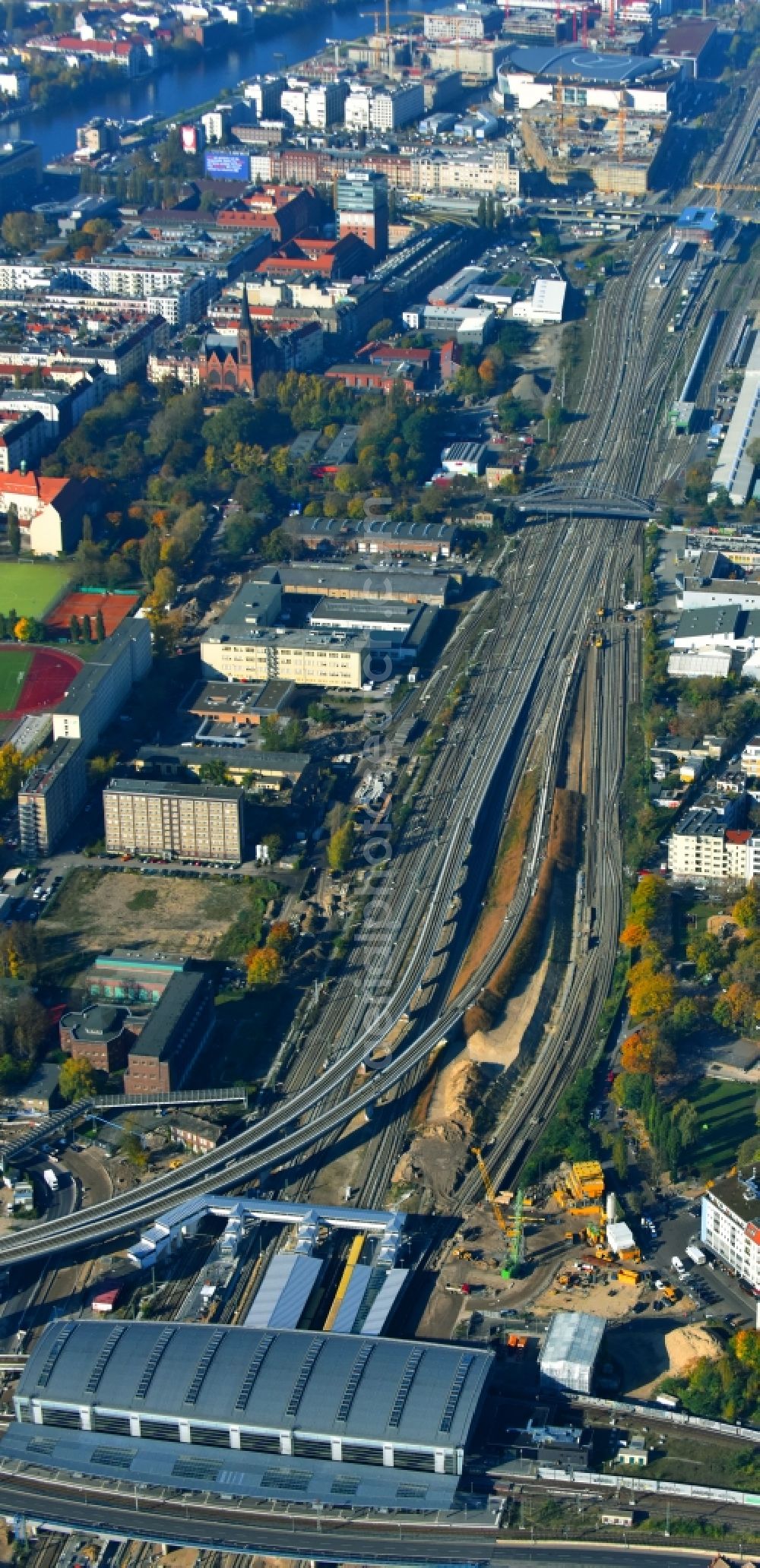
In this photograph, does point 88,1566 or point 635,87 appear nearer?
point 88,1566

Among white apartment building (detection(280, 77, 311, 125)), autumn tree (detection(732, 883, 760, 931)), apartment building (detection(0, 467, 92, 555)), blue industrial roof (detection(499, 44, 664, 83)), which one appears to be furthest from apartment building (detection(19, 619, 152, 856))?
blue industrial roof (detection(499, 44, 664, 83))

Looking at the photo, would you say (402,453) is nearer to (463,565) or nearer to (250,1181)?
(463,565)

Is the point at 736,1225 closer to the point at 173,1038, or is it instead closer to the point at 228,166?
the point at 173,1038

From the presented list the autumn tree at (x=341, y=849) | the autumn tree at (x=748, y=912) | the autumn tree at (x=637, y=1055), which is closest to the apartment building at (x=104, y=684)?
the autumn tree at (x=341, y=849)

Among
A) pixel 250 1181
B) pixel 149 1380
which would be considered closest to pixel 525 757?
pixel 250 1181

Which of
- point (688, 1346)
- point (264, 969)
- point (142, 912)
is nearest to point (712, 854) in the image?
point (264, 969)

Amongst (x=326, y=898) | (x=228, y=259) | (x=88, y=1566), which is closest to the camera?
(x=88, y=1566)
